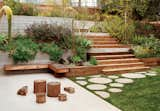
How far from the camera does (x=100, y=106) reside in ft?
13.0

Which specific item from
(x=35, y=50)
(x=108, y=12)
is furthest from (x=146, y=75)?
(x=108, y=12)

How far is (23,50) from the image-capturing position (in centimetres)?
607

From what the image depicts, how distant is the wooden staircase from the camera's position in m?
6.62

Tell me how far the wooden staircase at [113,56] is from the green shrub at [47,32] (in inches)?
36.8

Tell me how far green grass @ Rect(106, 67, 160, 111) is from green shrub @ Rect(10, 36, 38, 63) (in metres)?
2.58

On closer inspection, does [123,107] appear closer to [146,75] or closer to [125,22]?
[146,75]

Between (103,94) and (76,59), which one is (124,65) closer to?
(76,59)

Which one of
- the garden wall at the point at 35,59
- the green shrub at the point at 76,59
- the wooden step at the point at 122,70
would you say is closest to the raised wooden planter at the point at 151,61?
the wooden step at the point at 122,70

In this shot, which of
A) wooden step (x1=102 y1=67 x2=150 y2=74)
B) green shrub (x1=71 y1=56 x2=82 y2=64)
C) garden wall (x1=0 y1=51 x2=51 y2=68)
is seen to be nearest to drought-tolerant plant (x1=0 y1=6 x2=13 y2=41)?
garden wall (x1=0 y1=51 x2=51 y2=68)

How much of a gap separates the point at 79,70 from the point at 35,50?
1290 millimetres

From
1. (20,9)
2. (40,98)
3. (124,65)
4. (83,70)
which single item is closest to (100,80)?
(83,70)

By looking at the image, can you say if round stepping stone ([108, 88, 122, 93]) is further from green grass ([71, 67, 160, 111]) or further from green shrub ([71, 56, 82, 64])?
green shrub ([71, 56, 82, 64])

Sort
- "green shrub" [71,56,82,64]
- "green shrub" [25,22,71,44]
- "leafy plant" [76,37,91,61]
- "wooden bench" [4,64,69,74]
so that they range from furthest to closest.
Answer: "green shrub" [25,22,71,44], "leafy plant" [76,37,91,61], "green shrub" [71,56,82,64], "wooden bench" [4,64,69,74]

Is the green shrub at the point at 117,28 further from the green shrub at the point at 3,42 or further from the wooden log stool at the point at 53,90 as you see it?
the wooden log stool at the point at 53,90
